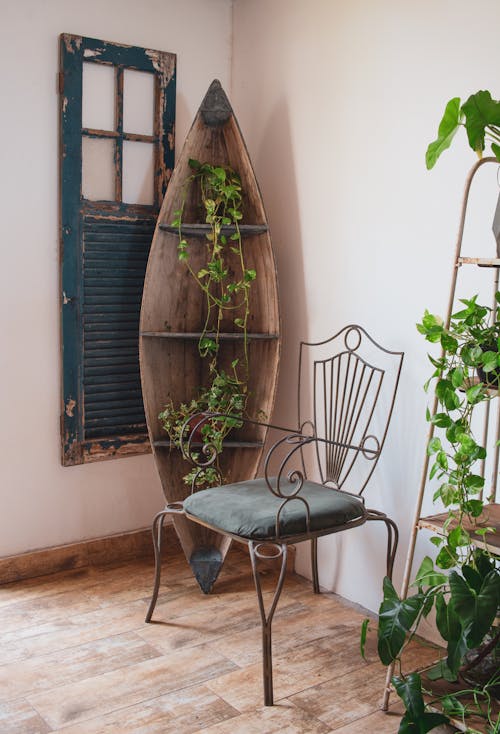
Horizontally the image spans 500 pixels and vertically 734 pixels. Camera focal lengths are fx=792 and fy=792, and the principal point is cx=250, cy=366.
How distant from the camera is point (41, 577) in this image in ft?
Result: 10.8

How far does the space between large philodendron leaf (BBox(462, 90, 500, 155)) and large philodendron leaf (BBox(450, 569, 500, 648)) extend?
3.73ft

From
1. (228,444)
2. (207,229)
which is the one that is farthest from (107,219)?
(228,444)

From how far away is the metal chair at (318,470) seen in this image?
244 cm

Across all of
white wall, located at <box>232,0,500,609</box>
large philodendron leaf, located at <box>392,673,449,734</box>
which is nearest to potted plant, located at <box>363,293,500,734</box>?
large philodendron leaf, located at <box>392,673,449,734</box>

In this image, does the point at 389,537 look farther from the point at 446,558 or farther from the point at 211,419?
the point at 211,419

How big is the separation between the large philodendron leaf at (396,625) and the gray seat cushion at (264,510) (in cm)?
41

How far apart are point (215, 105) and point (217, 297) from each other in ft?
2.63

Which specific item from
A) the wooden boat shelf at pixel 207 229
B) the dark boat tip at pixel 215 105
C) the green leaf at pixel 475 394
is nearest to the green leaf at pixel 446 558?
the green leaf at pixel 475 394

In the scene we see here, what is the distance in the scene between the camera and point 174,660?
2625 millimetres

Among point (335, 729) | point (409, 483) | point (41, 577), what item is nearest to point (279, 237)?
point (409, 483)

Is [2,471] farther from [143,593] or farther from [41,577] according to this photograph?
[143,593]

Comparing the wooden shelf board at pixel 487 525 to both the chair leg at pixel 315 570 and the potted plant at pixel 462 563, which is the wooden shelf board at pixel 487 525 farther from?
the chair leg at pixel 315 570

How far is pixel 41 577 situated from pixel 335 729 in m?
1.52

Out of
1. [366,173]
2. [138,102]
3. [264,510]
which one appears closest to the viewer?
[264,510]
